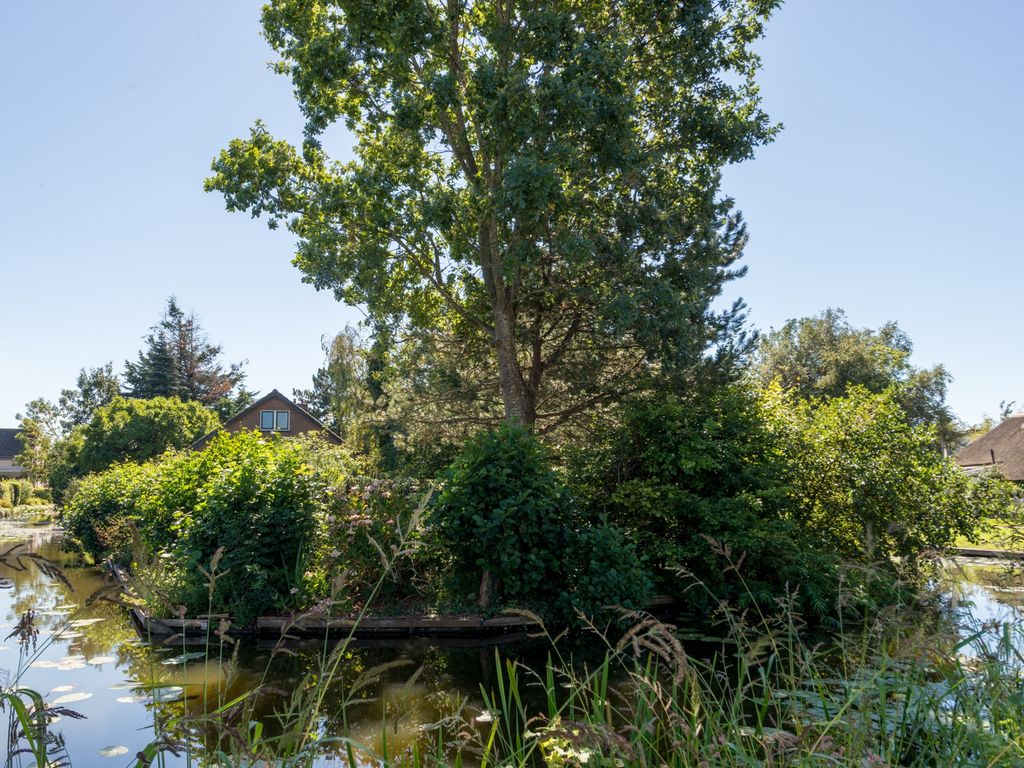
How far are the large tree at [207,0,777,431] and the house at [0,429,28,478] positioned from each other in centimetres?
6201

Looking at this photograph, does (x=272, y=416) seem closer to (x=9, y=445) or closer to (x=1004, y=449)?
(x=1004, y=449)

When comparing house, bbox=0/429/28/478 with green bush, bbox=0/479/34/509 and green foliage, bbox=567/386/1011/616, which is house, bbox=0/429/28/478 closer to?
green bush, bbox=0/479/34/509

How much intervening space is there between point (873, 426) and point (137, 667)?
36.6 ft

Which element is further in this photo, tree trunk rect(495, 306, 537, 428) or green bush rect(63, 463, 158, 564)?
tree trunk rect(495, 306, 537, 428)

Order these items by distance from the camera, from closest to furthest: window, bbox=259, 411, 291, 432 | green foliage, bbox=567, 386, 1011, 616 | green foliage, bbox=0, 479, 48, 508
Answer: green foliage, bbox=567, 386, 1011, 616, window, bbox=259, 411, 291, 432, green foliage, bbox=0, 479, 48, 508

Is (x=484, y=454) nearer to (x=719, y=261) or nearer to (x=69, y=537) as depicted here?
(x=719, y=261)

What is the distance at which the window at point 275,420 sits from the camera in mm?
39562

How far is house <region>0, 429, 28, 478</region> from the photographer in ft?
209

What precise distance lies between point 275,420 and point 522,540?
107 ft

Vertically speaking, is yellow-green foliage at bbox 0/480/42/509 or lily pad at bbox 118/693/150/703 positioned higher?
yellow-green foliage at bbox 0/480/42/509

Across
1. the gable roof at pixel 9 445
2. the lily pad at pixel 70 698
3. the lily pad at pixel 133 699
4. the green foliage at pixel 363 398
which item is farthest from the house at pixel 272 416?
the gable roof at pixel 9 445

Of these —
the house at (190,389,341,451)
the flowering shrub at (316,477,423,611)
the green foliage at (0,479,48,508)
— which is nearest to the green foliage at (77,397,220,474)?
the house at (190,389,341,451)

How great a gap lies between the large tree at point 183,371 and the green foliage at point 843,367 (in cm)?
3745

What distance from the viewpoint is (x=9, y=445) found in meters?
68.0
